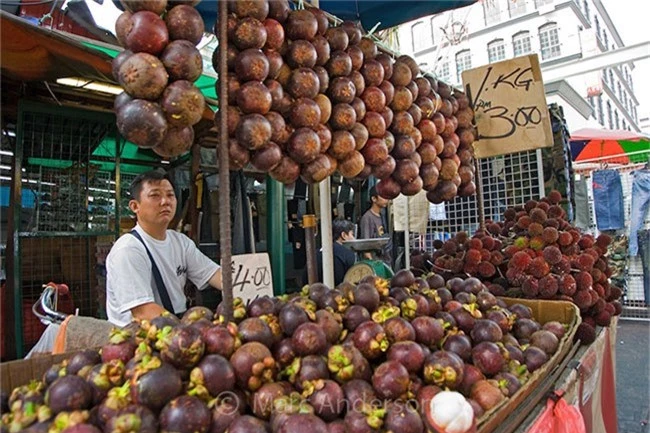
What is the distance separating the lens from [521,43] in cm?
2238

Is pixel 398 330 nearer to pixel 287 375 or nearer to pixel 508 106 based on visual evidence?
pixel 287 375

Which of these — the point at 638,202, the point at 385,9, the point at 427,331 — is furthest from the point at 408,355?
the point at 638,202

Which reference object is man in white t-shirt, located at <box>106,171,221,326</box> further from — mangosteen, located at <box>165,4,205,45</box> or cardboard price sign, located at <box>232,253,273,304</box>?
mangosteen, located at <box>165,4,205,45</box>

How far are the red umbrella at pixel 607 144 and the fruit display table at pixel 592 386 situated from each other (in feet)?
23.5

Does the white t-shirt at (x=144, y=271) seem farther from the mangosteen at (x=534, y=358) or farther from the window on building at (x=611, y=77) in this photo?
the window on building at (x=611, y=77)

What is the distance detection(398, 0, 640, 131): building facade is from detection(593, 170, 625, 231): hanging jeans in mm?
10208

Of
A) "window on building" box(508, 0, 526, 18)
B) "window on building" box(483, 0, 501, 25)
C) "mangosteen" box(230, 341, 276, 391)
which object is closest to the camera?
"mangosteen" box(230, 341, 276, 391)

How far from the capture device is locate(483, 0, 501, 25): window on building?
23172 millimetres

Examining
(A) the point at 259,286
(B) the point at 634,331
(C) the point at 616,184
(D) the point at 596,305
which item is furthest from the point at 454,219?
(C) the point at 616,184

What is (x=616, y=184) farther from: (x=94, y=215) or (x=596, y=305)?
(x=94, y=215)

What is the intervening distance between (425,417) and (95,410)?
812 millimetres

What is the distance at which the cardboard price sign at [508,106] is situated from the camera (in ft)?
9.54

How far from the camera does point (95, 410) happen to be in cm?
99

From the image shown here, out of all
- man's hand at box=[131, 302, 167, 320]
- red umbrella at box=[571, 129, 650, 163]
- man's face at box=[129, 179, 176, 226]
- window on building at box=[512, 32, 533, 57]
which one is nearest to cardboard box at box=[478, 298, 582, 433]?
man's hand at box=[131, 302, 167, 320]
